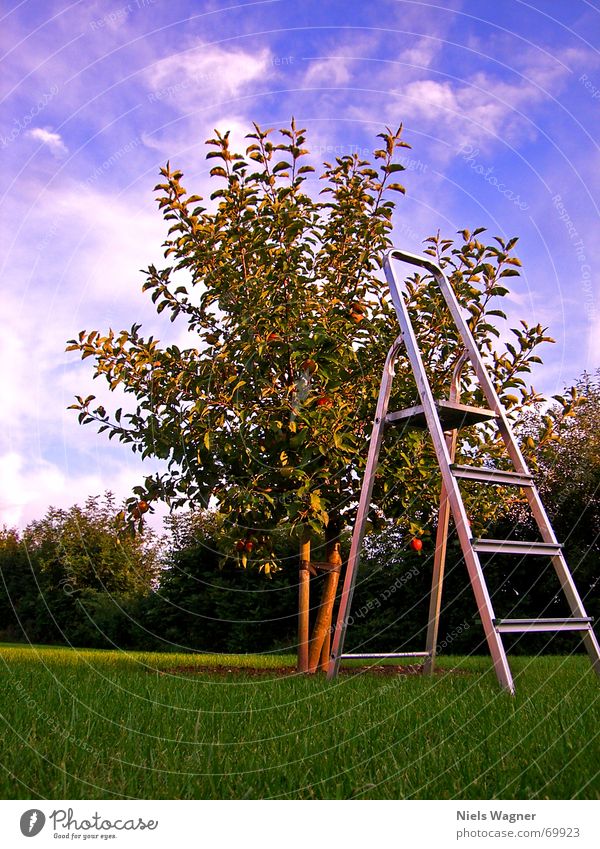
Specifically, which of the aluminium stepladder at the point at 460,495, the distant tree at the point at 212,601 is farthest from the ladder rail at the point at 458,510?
the distant tree at the point at 212,601

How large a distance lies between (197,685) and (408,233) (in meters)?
4.73

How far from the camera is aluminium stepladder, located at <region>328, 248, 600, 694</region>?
3.83 metres

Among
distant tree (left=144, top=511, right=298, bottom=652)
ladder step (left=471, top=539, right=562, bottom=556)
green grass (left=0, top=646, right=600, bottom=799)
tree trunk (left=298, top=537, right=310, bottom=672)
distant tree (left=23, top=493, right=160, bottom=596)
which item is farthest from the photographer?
distant tree (left=23, top=493, right=160, bottom=596)

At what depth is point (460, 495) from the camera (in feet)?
14.2

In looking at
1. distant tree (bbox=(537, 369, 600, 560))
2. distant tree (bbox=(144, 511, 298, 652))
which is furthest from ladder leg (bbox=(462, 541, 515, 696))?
distant tree (bbox=(144, 511, 298, 652))

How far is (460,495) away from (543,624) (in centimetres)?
89

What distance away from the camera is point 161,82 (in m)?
5.04

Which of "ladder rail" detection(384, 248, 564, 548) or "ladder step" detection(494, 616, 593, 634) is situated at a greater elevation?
"ladder rail" detection(384, 248, 564, 548)

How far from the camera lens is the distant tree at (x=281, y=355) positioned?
5867 millimetres

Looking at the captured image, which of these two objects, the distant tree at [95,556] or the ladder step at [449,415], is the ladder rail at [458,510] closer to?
the ladder step at [449,415]

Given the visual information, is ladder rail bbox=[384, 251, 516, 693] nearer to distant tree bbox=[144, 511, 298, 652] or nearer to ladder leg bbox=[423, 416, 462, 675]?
ladder leg bbox=[423, 416, 462, 675]

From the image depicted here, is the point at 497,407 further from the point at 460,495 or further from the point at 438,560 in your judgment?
the point at 438,560

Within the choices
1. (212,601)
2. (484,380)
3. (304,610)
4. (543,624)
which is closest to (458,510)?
(543,624)
